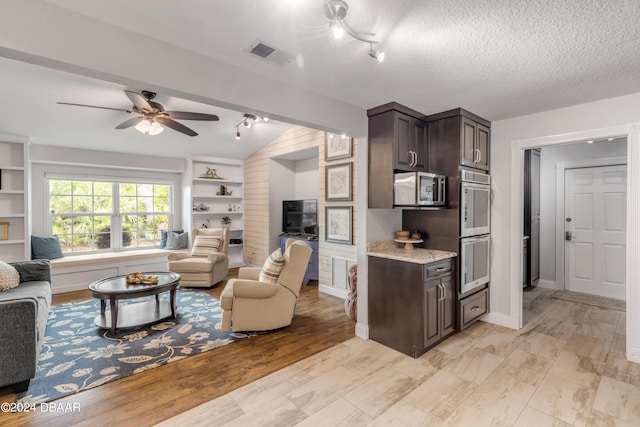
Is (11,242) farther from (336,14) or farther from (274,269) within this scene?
(336,14)

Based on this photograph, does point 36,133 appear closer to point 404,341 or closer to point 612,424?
point 404,341

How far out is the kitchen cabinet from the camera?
111 inches

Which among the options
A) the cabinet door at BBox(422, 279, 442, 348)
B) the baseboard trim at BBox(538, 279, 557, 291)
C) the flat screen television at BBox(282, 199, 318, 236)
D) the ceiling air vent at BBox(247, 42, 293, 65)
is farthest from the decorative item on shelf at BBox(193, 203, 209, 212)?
the baseboard trim at BBox(538, 279, 557, 291)

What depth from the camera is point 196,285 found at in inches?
198

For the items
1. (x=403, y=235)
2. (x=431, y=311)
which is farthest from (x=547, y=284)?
(x=431, y=311)

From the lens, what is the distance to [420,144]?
3.37 meters

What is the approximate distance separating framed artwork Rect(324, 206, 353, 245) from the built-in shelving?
2705 mm

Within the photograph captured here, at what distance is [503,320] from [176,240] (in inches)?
222

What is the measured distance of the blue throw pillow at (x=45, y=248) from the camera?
4.86 metres

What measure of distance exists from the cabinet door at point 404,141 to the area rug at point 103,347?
8.24ft

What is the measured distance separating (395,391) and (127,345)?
101 inches

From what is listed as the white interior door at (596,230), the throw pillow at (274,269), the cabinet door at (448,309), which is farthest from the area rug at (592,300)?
the throw pillow at (274,269)

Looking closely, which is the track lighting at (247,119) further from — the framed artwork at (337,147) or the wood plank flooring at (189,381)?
the wood plank flooring at (189,381)

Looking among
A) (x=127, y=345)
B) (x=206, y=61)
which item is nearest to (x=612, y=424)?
(x=206, y=61)
